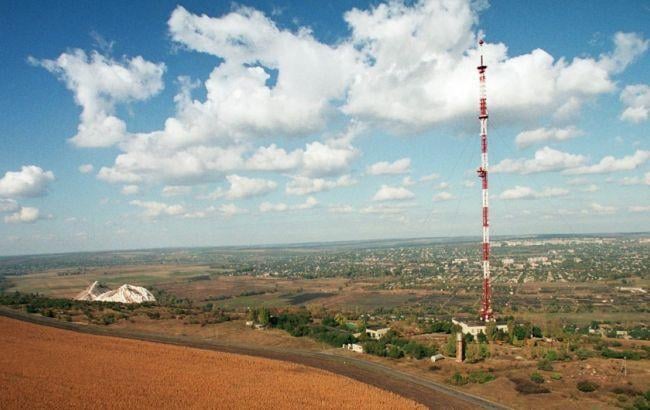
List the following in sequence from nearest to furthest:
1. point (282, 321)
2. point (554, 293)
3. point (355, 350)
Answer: point (355, 350) → point (282, 321) → point (554, 293)

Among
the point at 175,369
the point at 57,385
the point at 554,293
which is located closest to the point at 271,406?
the point at 175,369

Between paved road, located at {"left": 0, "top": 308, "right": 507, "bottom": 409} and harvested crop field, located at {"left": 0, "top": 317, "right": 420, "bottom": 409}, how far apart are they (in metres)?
2.72

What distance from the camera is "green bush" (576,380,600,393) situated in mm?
47000

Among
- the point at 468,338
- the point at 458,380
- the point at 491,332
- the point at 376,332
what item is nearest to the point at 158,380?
the point at 458,380

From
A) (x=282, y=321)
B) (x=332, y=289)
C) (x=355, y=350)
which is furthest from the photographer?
(x=332, y=289)

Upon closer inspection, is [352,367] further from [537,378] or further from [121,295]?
[121,295]

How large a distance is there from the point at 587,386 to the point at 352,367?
25108 mm

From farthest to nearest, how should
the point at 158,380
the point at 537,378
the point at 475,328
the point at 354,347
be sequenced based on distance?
the point at 475,328 → the point at 354,347 → the point at 158,380 → the point at 537,378

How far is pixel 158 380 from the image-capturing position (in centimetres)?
5119

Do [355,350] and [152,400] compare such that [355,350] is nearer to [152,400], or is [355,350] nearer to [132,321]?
[152,400]

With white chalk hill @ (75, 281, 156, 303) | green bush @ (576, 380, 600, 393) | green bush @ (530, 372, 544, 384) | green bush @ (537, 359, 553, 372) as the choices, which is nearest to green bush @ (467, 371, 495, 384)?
green bush @ (530, 372, 544, 384)

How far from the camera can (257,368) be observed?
57188 mm

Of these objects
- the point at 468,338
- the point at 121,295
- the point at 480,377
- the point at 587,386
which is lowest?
the point at 121,295

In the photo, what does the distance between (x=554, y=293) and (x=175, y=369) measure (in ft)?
451
